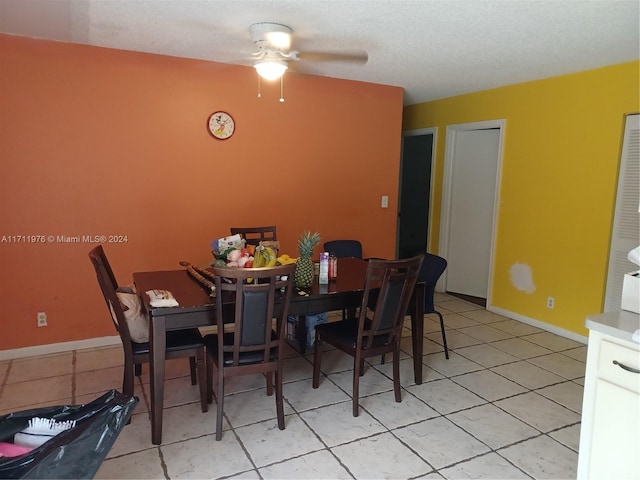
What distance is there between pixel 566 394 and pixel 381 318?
146 centimetres

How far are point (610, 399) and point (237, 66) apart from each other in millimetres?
3502

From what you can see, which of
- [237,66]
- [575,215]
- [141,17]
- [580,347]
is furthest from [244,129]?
[580,347]

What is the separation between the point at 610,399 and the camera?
1.73 m

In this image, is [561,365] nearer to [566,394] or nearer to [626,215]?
[566,394]

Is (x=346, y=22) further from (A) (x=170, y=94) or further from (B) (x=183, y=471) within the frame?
(B) (x=183, y=471)

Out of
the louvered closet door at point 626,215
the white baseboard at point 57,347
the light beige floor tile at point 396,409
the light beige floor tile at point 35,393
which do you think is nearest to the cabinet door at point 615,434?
the light beige floor tile at point 396,409

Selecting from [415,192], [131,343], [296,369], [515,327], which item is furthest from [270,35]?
[415,192]

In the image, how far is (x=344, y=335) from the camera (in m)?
2.75

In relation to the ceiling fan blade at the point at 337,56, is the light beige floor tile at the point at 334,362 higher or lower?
lower

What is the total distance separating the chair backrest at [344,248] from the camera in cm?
414

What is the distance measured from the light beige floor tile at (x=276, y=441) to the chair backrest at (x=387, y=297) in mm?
587

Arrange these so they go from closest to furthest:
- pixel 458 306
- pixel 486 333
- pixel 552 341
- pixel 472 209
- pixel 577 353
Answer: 1. pixel 577 353
2. pixel 552 341
3. pixel 486 333
4. pixel 458 306
5. pixel 472 209

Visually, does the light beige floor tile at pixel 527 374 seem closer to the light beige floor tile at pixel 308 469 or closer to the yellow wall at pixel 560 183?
the yellow wall at pixel 560 183

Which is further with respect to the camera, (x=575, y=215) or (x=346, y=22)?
(x=575, y=215)
